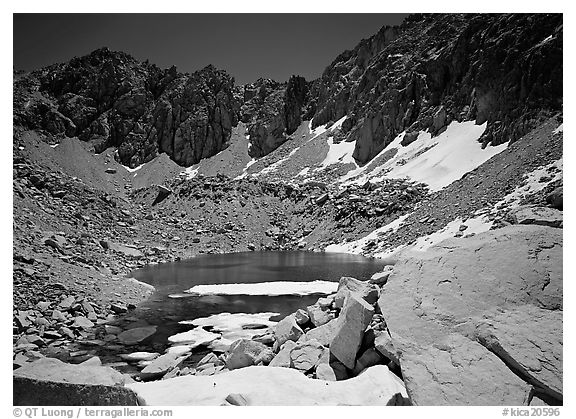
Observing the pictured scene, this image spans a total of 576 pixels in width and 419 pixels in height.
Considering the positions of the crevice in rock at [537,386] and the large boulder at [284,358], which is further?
the large boulder at [284,358]

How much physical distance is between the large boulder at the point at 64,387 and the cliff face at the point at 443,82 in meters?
38.6

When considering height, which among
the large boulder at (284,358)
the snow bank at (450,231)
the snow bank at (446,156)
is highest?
the snow bank at (446,156)

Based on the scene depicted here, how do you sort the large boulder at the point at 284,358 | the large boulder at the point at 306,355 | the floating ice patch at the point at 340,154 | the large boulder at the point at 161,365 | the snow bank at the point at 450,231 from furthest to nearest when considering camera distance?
the floating ice patch at the point at 340,154, the snow bank at the point at 450,231, the large boulder at the point at 161,365, the large boulder at the point at 284,358, the large boulder at the point at 306,355

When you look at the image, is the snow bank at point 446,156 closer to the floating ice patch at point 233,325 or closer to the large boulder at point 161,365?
the floating ice patch at point 233,325

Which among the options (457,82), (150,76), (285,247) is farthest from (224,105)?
(285,247)

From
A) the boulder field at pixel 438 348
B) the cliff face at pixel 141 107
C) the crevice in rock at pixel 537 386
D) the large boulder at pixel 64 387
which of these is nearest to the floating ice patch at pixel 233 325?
the boulder field at pixel 438 348

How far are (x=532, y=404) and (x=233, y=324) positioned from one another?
9.77 meters

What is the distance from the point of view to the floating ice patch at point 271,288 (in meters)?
18.3

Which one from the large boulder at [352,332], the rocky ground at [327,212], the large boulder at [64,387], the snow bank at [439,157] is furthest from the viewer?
the snow bank at [439,157]

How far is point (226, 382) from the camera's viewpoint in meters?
5.61

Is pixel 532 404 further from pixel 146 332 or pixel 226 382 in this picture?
pixel 146 332

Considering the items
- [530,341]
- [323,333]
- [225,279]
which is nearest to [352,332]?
[323,333]

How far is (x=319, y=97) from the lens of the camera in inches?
4210

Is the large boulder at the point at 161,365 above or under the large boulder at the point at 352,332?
under
